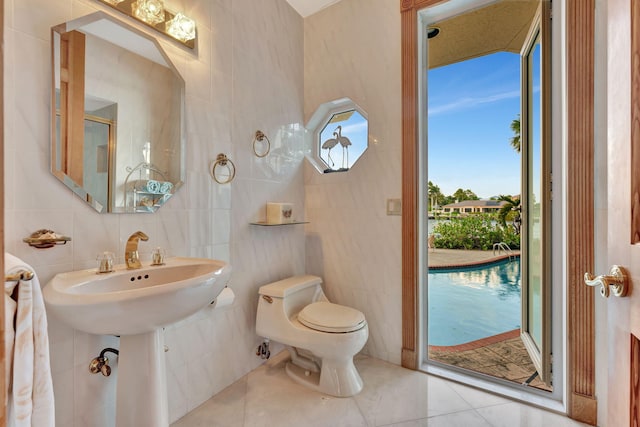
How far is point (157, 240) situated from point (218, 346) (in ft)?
2.37

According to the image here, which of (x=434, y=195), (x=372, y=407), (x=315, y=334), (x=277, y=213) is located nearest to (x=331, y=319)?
(x=315, y=334)

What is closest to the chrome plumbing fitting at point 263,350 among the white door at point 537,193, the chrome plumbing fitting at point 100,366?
the chrome plumbing fitting at point 100,366

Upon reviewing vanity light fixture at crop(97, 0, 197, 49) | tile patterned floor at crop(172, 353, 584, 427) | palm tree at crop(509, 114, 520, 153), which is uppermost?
vanity light fixture at crop(97, 0, 197, 49)

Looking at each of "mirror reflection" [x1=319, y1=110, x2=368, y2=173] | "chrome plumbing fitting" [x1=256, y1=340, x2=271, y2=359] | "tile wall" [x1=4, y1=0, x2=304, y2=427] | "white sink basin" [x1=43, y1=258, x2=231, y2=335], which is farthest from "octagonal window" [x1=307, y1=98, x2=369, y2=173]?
"white sink basin" [x1=43, y1=258, x2=231, y2=335]

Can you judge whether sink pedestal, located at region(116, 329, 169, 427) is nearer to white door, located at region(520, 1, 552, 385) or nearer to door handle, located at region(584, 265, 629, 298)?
door handle, located at region(584, 265, 629, 298)

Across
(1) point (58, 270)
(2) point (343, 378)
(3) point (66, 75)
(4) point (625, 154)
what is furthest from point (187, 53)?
(2) point (343, 378)

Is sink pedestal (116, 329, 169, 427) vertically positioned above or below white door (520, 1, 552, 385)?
below

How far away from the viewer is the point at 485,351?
215 cm

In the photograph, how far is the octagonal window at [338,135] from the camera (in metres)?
2.28

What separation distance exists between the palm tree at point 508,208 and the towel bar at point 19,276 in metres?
2.40

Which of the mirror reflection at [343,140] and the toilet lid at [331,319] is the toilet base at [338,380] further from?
the mirror reflection at [343,140]

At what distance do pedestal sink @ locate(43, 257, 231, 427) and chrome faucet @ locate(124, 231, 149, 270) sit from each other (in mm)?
31

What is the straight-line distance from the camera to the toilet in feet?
5.34

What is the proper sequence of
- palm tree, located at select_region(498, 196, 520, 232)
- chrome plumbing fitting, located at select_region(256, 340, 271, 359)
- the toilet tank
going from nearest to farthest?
the toilet tank < chrome plumbing fitting, located at select_region(256, 340, 271, 359) < palm tree, located at select_region(498, 196, 520, 232)
